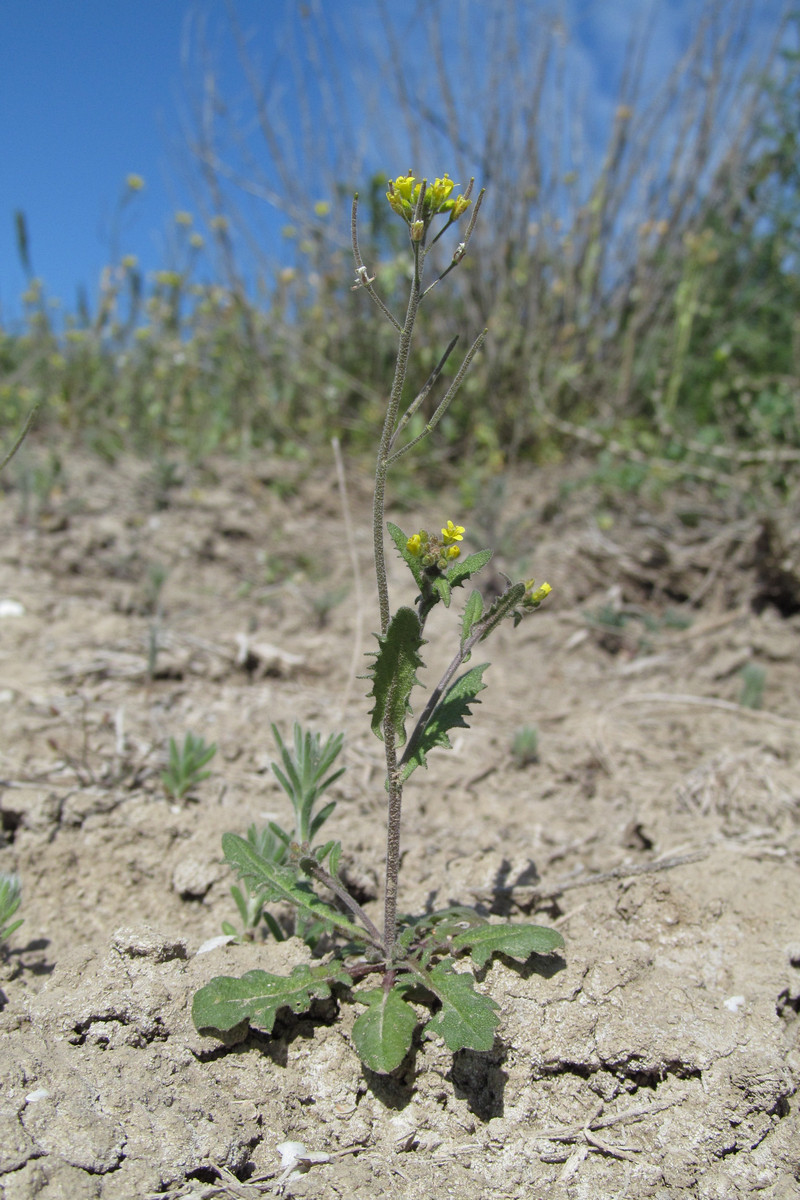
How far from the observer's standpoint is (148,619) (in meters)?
3.52

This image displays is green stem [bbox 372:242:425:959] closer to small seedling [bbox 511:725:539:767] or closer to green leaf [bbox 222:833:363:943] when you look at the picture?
green leaf [bbox 222:833:363:943]

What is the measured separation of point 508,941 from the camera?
1.54 metres

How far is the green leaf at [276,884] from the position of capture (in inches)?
63.7

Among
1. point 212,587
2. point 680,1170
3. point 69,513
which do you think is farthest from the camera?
point 69,513

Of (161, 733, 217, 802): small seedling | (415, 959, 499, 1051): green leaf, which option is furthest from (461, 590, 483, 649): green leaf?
(161, 733, 217, 802): small seedling

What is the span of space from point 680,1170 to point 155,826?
1.41 metres

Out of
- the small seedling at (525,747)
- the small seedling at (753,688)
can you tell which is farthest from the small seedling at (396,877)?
the small seedling at (753,688)

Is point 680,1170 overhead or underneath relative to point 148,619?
underneath

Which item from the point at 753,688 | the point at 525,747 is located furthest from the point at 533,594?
the point at 753,688

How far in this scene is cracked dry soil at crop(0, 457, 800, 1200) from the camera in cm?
133

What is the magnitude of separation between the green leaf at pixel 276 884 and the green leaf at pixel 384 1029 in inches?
5.8

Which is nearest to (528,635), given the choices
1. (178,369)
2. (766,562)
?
(766,562)

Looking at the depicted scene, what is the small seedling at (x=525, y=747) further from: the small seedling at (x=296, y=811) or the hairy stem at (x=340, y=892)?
the hairy stem at (x=340, y=892)

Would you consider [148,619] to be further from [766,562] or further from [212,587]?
[766,562]
